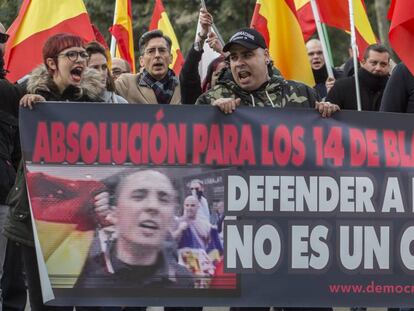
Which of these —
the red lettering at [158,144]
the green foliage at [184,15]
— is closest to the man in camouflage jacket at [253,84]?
the red lettering at [158,144]

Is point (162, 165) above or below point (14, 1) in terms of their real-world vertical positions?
below

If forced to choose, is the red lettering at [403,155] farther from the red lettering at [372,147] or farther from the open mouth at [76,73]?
the open mouth at [76,73]

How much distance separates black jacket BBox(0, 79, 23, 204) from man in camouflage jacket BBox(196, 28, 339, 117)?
1.29m

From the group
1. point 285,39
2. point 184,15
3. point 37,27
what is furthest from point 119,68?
point 184,15

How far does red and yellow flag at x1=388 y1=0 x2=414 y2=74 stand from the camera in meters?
8.34

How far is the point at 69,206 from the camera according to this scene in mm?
7246

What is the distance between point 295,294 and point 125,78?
312 cm

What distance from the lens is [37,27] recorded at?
11328 mm

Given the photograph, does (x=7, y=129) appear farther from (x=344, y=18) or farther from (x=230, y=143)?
(x=344, y=18)

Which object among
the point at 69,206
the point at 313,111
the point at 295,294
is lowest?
the point at 295,294

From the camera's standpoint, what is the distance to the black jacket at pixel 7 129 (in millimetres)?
8203

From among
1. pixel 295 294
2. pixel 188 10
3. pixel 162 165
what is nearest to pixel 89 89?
pixel 162 165

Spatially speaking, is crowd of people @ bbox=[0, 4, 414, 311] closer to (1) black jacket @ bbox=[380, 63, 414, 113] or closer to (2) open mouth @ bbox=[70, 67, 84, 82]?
(2) open mouth @ bbox=[70, 67, 84, 82]

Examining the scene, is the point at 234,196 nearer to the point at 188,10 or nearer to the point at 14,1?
the point at 14,1
